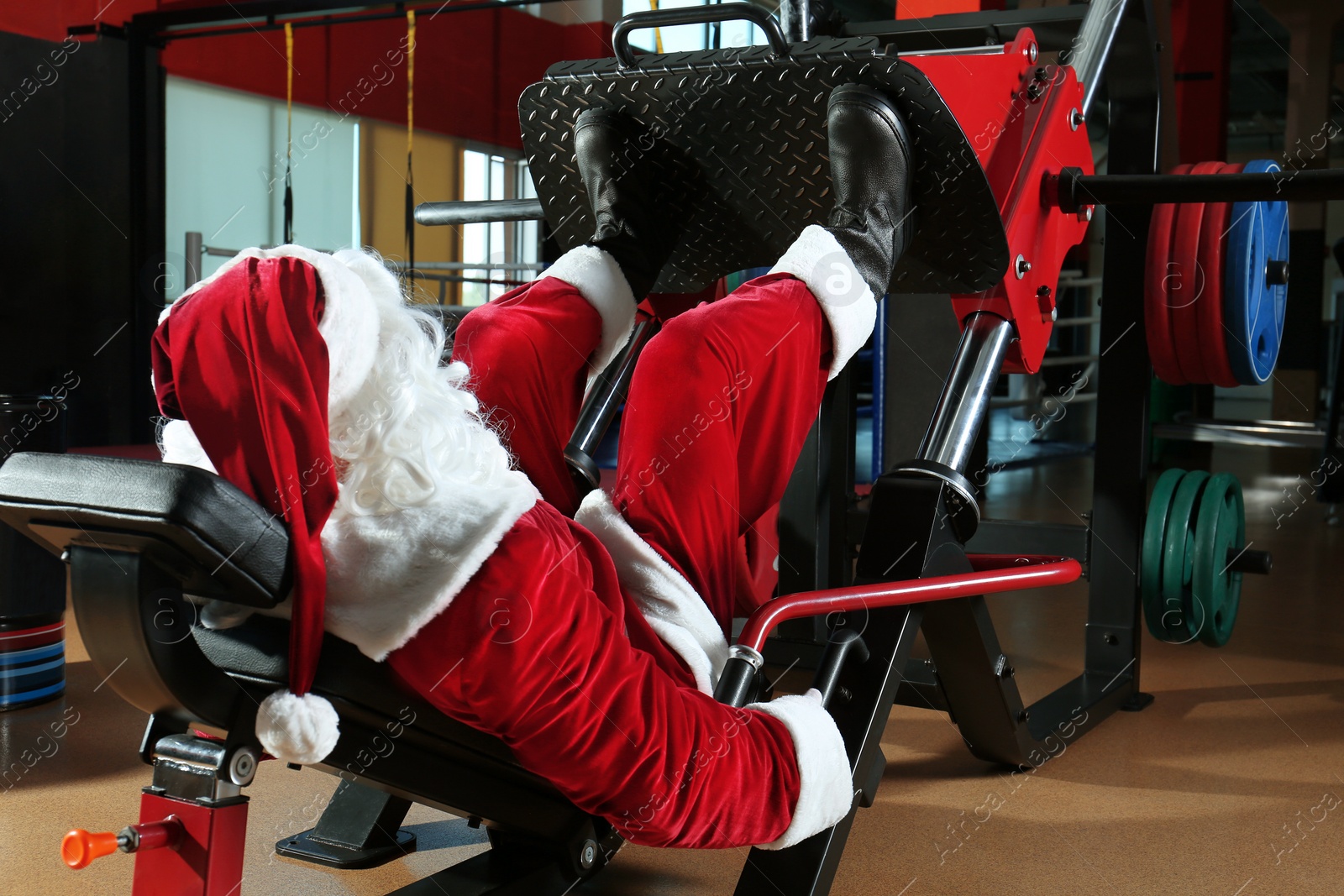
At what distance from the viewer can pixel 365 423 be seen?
91 centimetres

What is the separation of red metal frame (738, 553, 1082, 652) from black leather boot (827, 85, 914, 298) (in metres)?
0.42

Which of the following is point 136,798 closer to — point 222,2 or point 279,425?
point 279,425

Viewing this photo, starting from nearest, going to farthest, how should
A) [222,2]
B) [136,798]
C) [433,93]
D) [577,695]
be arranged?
[577,695], [136,798], [222,2], [433,93]

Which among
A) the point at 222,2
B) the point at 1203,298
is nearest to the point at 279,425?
the point at 1203,298

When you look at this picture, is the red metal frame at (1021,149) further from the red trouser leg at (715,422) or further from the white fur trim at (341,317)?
the white fur trim at (341,317)

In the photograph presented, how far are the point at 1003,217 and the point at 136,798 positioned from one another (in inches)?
68.1

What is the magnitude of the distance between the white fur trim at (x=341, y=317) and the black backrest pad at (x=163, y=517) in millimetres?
116

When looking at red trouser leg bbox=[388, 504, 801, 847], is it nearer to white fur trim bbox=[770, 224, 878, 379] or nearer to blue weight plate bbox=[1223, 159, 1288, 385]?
white fur trim bbox=[770, 224, 878, 379]

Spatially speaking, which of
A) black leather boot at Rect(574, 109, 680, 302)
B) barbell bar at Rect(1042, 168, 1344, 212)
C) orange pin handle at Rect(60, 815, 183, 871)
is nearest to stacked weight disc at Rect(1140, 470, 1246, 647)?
barbell bar at Rect(1042, 168, 1344, 212)

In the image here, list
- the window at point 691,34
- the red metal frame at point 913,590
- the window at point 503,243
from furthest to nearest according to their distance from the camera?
the window at point 503,243 < the window at point 691,34 < the red metal frame at point 913,590

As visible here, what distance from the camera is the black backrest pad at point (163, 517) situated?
0.81 metres

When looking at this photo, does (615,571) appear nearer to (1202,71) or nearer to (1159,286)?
(1159,286)

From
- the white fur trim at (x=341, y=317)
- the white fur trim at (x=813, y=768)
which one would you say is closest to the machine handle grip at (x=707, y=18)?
the white fur trim at (x=341, y=317)

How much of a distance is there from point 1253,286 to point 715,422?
1524 millimetres
